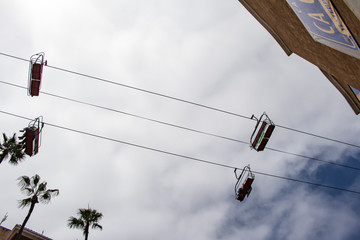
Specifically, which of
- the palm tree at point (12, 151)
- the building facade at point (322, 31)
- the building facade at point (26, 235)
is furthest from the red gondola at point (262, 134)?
the building facade at point (26, 235)

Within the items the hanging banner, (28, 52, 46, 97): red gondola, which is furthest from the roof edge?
(28, 52, 46, 97): red gondola

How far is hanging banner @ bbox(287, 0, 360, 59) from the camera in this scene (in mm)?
4953

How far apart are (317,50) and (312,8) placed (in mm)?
3047

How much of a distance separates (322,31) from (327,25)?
18cm

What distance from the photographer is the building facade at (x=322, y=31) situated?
5129 millimetres

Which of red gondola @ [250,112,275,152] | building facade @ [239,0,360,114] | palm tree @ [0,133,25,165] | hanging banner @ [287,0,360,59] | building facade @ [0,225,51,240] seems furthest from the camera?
building facade @ [0,225,51,240]

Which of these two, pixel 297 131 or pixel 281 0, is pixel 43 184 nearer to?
pixel 297 131

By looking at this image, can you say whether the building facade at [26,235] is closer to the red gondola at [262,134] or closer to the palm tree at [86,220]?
the palm tree at [86,220]

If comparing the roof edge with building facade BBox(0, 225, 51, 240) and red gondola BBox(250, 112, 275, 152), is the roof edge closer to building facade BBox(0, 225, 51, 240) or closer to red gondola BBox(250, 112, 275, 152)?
red gondola BBox(250, 112, 275, 152)

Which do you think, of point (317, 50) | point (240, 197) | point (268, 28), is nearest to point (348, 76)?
point (317, 50)

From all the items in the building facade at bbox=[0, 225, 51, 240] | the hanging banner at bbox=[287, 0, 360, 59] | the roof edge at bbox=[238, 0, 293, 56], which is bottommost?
the hanging banner at bbox=[287, 0, 360, 59]

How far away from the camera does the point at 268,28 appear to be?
1112 cm

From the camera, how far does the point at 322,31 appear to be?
5594mm

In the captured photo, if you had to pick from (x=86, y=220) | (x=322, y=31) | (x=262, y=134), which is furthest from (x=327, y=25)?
(x=86, y=220)
